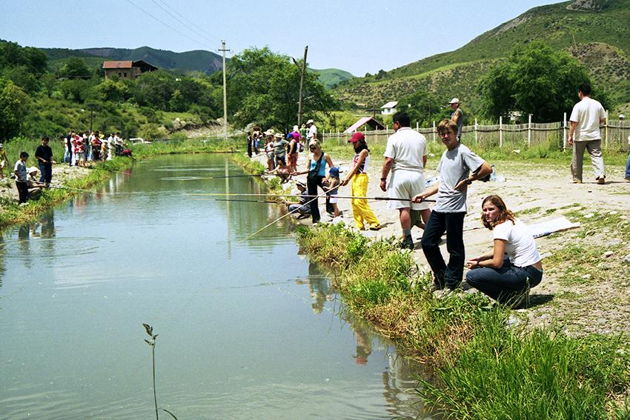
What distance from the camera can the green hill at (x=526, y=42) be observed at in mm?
84750

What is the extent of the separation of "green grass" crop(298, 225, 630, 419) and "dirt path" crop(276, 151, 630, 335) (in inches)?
16.6

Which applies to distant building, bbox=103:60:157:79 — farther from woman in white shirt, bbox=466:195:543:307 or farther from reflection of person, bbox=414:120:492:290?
woman in white shirt, bbox=466:195:543:307

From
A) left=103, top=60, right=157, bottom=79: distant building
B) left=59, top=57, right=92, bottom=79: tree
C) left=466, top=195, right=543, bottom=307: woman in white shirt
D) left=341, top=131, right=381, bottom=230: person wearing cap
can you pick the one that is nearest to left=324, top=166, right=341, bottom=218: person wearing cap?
left=341, top=131, right=381, bottom=230: person wearing cap

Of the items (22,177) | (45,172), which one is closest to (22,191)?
(22,177)

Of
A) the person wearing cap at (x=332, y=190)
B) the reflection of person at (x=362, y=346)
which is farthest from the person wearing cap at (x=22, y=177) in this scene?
the reflection of person at (x=362, y=346)

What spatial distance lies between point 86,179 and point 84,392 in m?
22.3

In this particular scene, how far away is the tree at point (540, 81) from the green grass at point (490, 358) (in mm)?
49406

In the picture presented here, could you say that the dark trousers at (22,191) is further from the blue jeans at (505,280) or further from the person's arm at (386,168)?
the blue jeans at (505,280)

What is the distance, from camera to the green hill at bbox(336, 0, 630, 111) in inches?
3337

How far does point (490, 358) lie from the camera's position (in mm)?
5152

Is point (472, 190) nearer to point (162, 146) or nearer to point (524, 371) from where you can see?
point (524, 371)

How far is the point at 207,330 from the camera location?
24.8 ft

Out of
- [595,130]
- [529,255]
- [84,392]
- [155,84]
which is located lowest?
Answer: [84,392]

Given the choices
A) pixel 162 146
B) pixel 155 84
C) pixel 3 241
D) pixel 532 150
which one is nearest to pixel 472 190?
pixel 3 241
